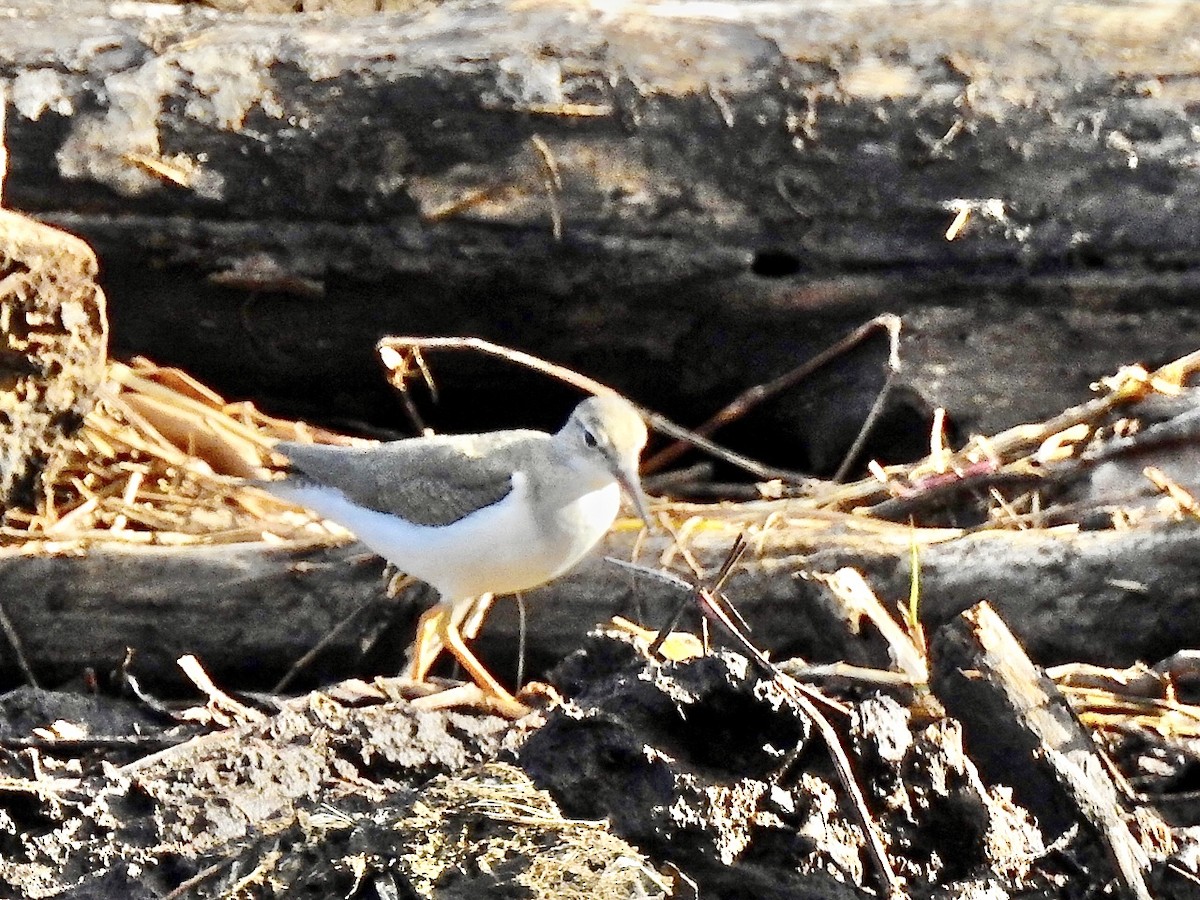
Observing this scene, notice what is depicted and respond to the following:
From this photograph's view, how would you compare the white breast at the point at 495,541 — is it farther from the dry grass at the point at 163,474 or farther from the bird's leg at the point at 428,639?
the dry grass at the point at 163,474

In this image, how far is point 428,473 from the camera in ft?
14.1

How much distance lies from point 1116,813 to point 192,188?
3.28 meters

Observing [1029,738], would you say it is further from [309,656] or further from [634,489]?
[309,656]

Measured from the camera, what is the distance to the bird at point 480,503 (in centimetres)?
390

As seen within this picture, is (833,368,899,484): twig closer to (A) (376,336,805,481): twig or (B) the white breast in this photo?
(A) (376,336,805,481): twig

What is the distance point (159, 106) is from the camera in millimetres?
4598

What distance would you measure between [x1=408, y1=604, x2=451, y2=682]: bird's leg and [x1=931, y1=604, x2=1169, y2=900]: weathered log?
1.46 m

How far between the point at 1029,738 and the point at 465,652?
1.60m

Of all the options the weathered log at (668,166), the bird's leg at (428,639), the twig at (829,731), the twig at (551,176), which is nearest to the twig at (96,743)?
the bird's leg at (428,639)

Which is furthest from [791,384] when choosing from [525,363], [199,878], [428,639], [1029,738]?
[199,878]

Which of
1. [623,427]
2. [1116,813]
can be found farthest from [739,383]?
[1116,813]

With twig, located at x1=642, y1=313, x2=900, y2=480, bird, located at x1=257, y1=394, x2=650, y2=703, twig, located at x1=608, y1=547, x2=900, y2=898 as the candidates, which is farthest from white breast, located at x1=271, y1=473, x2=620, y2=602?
twig, located at x1=608, y1=547, x2=900, y2=898

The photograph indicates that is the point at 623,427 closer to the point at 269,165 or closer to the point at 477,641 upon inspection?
the point at 477,641

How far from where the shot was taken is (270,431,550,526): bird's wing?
13.7ft
